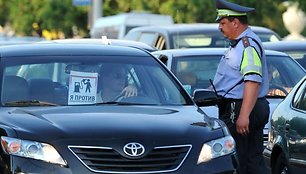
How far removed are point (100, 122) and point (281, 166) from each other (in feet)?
7.65

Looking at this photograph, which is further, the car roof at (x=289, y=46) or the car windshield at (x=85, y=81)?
the car roof at (x=289, y=46)


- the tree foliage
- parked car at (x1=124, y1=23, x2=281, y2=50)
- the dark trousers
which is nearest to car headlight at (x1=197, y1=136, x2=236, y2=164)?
the dark trousers

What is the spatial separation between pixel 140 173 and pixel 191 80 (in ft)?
15.4

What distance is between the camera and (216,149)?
23.3 ft

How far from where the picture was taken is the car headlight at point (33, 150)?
669 cm

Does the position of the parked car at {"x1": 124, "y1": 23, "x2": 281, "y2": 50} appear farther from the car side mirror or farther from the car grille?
the car grille

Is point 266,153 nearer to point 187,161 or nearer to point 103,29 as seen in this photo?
point 187,161

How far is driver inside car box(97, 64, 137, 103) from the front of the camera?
7.98 metres

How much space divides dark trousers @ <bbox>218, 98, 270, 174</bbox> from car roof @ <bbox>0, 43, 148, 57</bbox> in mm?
973

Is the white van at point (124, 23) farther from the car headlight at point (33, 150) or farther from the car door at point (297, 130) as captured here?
the car headlight at point (33, 150)

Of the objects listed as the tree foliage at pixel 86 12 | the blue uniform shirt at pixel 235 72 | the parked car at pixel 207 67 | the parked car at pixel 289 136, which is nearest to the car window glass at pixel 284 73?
the parked car at pixel 207 67

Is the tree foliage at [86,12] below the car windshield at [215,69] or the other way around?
below

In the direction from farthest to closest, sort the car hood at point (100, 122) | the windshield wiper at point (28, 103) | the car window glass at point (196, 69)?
the car window glass at point (196, 69), the windshield wiper at point (28, 103), the car hood at point (100, 122)

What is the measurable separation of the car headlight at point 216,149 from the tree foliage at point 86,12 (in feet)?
68.9
